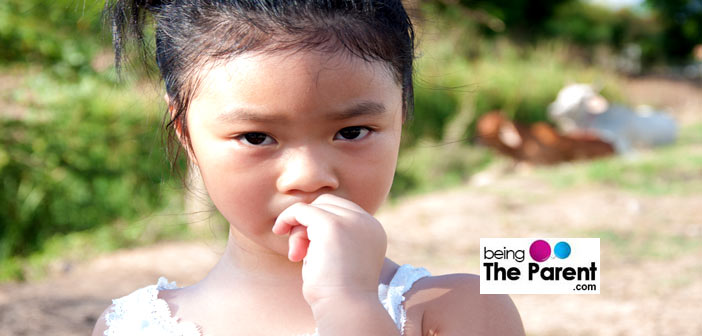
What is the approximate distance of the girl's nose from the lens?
120 cm

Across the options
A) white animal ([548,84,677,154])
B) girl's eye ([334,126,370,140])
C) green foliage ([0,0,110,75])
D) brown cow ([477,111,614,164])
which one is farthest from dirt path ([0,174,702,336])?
white animal ([548,84,677,154])

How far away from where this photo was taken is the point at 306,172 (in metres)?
1.20

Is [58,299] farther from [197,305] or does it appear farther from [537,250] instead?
[537,250]

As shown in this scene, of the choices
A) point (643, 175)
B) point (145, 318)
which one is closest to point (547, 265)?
point (145, 318)

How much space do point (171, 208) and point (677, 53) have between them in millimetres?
19795

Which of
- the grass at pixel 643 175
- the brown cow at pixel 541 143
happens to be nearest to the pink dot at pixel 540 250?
the grass at pixel 643 175

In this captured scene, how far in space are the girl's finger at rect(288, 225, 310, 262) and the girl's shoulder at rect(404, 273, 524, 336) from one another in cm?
32

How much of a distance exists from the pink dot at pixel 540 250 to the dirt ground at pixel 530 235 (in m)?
2.14

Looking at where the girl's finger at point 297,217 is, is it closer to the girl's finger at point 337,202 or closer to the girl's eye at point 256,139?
the girl's finger at point 337,202

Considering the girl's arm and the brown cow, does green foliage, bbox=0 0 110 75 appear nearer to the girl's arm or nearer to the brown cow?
the girl's arm

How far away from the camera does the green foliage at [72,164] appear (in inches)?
208

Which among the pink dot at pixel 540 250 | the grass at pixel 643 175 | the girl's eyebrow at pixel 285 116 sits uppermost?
the grass at pixel 643 175

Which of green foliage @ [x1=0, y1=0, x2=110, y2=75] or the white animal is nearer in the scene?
green foliage @ [x1=0, y1=0, x2=110, y2=75]

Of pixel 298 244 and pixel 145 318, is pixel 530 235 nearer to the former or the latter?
pixel 145 318
